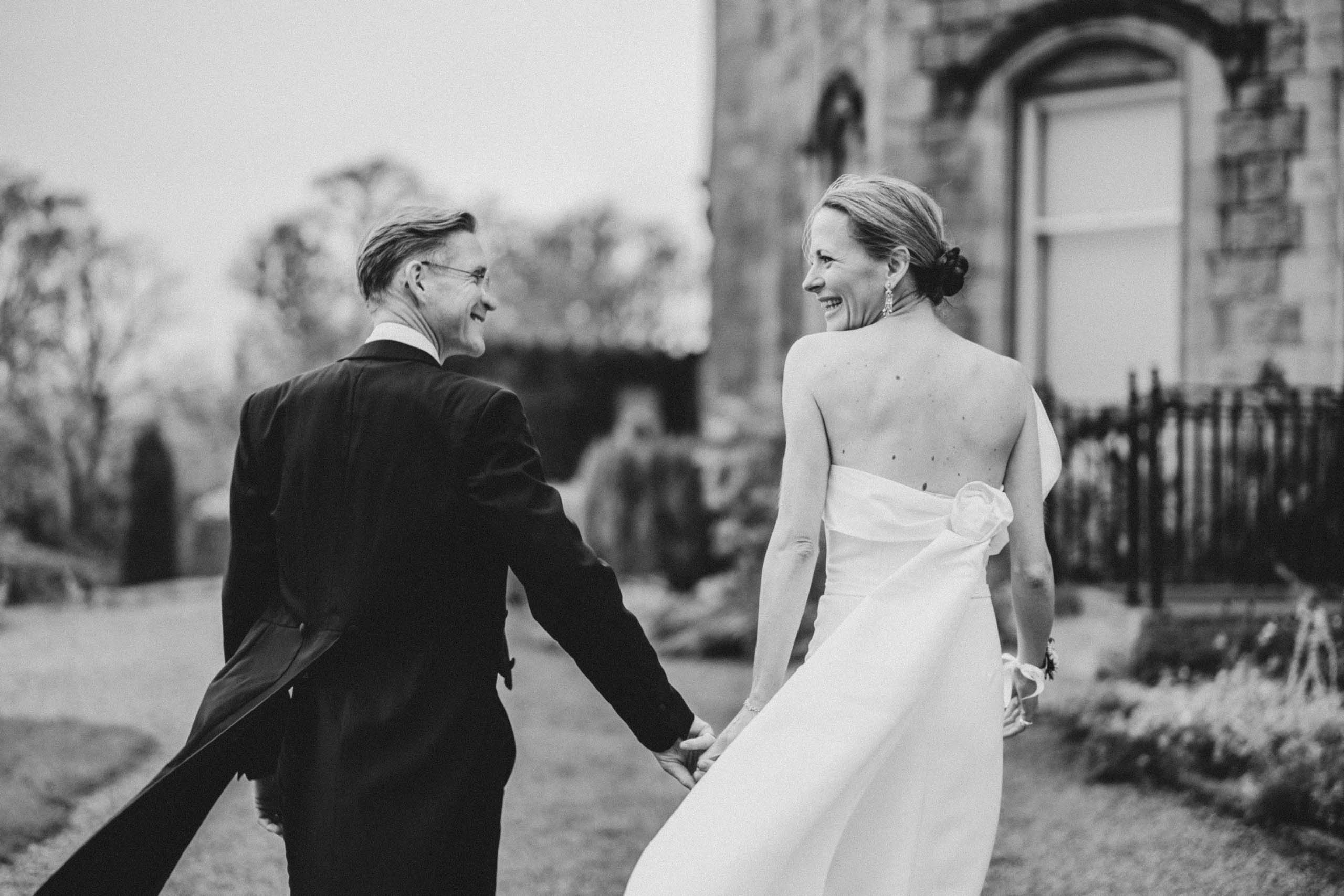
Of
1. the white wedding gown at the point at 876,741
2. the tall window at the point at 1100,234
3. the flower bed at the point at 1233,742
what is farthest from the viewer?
the tall window at the point at 1100,234

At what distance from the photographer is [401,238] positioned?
Answer: 2.95 meters

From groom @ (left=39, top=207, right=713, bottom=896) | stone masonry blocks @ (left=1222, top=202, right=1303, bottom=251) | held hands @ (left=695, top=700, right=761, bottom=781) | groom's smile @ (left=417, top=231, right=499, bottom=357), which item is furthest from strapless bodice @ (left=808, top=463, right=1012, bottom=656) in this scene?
stone masonry blocks @ (left=1222, top=202, right=1303, bottom=251)

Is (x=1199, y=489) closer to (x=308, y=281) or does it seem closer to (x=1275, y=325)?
(x=1275, y=325)

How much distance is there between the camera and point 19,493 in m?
23.6

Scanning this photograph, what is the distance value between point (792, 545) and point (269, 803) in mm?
1334

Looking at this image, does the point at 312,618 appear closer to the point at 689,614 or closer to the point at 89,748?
the point at 89,748

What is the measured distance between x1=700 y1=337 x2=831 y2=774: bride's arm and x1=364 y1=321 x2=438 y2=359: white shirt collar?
2.62 ft

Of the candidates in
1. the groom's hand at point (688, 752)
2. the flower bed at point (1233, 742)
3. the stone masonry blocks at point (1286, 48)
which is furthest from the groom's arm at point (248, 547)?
the stone masonry blocks at point (1286, 48)

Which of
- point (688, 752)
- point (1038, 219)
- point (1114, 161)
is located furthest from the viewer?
point (1038, 219)

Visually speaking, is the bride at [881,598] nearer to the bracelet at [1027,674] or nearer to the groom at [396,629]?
the bracelet at [1027,674]

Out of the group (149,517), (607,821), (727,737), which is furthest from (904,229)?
(149,517)

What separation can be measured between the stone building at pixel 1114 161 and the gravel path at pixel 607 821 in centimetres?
316

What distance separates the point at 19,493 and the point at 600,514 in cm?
1472

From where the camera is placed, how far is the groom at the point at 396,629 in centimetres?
273
